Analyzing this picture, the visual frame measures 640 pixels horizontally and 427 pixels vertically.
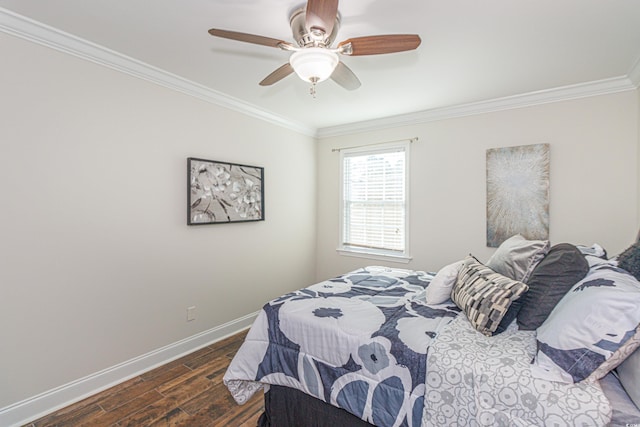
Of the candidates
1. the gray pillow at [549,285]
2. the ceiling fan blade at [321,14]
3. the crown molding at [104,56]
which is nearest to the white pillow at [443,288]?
the gray pillow at [549,285]

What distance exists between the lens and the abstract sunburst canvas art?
9.72 ft

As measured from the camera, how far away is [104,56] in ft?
7.41

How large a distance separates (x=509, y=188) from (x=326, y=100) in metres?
2.10

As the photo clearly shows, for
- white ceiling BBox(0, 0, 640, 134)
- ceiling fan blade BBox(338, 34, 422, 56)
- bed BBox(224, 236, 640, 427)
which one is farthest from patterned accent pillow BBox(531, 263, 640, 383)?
white ceiling BBox(0, 0, 640, 134)

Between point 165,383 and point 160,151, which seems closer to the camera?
point 165,383

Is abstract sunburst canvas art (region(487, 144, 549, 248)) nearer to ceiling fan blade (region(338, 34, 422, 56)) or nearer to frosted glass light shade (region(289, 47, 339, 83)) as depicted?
ceiling fan blade (region(338, 34, 422, 56))

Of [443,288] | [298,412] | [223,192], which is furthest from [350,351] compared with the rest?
[223,192]

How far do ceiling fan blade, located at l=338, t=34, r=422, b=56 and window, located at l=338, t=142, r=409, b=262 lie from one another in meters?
2.21

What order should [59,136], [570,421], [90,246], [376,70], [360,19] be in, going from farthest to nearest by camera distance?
[376,70]
[90,246]
[59,136]
[360,19]
[570,421]

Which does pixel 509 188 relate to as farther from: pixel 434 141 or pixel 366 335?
pixel 366 335

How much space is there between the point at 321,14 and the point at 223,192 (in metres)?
2.13

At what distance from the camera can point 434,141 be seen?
3580mm

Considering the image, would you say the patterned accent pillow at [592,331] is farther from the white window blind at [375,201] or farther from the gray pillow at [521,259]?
the white window blind at [375,201]

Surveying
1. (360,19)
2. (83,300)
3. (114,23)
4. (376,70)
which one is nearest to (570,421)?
(360,19)
